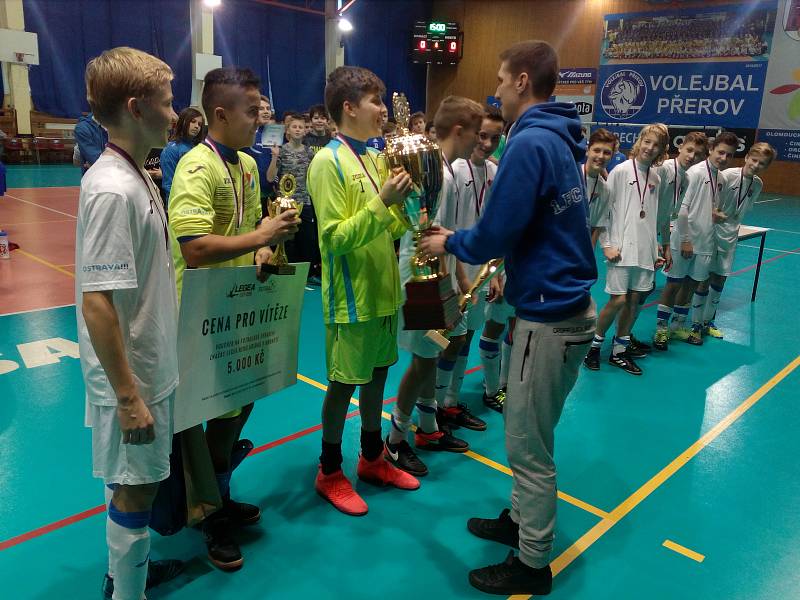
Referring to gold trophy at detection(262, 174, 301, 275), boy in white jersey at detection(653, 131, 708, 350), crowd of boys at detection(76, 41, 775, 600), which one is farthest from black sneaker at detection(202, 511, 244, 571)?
boy in white jersey at detection(653, 131, 708, 350)

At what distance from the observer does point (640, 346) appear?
18.1ft

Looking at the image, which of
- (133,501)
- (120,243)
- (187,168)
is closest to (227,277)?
(187,168)

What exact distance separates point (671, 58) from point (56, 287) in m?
18.8

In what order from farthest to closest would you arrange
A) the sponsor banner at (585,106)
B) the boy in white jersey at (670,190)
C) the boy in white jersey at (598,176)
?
1. the sponsor banner at (585,106)
2. the boy in white jersey at (670,190)
3. the boy in white jersey at (598,176)

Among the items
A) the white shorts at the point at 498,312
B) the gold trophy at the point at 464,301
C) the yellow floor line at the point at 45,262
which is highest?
the gold trophy at the point at 464,301

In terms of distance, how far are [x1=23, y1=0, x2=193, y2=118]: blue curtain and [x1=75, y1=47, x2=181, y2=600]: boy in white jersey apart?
17703 mm

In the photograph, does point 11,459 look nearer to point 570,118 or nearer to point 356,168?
point 356,168

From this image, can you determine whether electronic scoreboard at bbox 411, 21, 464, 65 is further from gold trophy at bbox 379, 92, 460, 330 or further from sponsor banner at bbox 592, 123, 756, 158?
gold trophy at bbox 379, 92, 460, 330

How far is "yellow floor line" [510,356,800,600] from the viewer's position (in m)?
2.74

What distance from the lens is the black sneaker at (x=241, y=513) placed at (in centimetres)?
279

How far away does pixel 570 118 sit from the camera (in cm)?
226

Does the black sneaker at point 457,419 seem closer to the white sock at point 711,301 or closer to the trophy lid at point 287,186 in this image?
the trophy lid at point 287,186

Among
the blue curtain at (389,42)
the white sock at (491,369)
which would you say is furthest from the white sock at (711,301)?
the blue curtain at (389,42)

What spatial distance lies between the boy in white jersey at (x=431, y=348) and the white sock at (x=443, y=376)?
11cm
